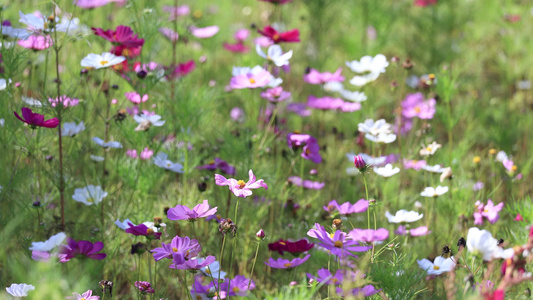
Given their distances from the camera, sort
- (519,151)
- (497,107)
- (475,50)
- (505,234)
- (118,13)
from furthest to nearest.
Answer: (475,50) → (118,13) → (497,107) → (519,151) → (505,234)

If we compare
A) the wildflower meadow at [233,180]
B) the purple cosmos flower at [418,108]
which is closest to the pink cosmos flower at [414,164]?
the wildflower meadow at [233,180]

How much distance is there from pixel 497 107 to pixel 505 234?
106 centimetres

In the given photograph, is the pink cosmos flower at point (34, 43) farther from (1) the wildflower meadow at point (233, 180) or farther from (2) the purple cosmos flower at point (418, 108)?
(2) the purple cosmos flower at point (418, 108)

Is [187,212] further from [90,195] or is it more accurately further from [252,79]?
[252,79]

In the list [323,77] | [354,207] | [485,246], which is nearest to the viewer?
[485,246]

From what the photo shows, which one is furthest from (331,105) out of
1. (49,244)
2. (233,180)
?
(49,244)

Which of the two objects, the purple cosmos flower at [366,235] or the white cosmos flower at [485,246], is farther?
the purple cosmos flower at [366,235]

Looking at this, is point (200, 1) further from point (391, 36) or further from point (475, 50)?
point (475, 50)

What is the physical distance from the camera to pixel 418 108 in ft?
6.50

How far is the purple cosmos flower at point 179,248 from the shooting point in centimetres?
109

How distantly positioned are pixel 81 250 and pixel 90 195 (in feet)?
0.82

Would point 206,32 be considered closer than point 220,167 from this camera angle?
No

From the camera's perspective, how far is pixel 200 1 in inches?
119

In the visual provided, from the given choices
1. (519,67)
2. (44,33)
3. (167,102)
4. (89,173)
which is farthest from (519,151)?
(44,33)
